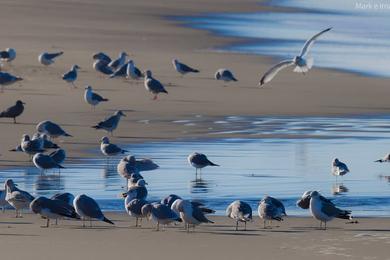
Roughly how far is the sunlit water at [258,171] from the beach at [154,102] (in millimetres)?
742

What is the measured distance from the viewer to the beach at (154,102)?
12.1m

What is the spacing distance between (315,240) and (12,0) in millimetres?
45029

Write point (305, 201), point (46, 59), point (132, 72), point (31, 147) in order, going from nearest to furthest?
point (305, 201) < point (31, 147) < point (132, 72) < point (46, 59)

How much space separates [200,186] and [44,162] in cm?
222

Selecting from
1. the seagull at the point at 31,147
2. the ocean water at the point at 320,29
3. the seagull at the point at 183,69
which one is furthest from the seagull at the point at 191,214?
the ocean water at the point at 320,29

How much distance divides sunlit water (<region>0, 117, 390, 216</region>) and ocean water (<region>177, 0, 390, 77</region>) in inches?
454

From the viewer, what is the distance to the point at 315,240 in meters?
12.5

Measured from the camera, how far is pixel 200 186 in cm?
1636

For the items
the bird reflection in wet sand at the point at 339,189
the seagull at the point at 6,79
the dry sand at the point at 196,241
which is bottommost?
the dry sand at the point at 196,241

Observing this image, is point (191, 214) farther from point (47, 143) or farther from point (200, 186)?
point (47, 143)

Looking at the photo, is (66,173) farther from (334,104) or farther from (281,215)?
(334,104)

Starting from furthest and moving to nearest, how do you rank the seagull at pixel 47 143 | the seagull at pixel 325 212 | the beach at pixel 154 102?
the seagull at pixel 47 143 < the seagull at pixel 325 212 < the beach at pixel 154 102

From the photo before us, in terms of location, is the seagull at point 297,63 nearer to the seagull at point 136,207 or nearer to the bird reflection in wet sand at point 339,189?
the bird reflection in wet sand at point 339,189

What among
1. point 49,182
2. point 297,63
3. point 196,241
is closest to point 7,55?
point 297,63
